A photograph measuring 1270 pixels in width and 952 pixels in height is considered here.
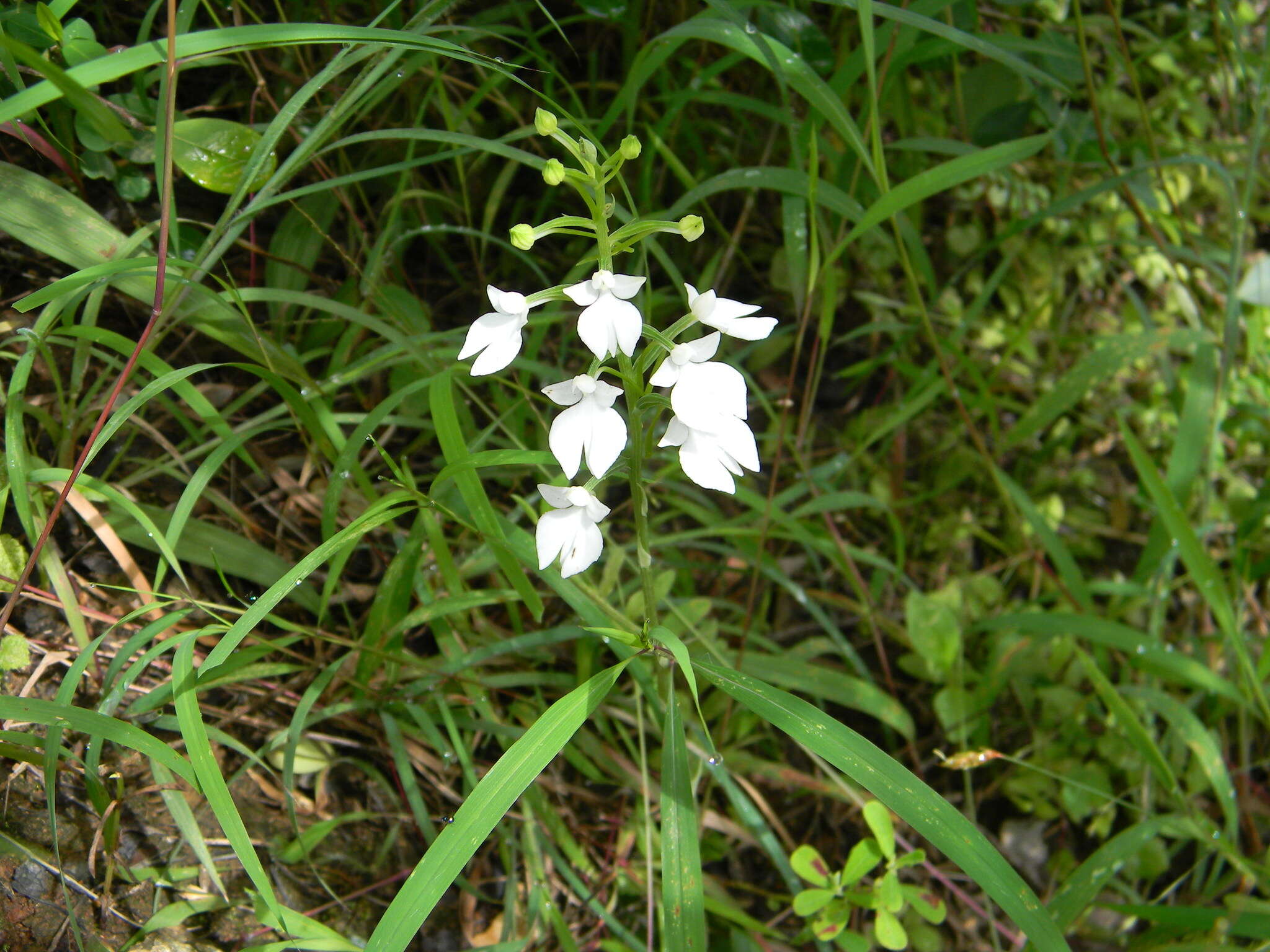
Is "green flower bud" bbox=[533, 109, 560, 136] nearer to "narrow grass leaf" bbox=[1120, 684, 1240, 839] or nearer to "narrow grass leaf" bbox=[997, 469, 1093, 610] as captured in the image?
"narrow grass leaf" bbox=[997, 469, 1093, 610]

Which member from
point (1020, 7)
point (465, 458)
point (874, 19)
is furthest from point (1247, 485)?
point (465, 458)

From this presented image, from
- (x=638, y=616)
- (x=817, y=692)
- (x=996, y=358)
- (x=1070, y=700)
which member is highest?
(x=996, y=358)

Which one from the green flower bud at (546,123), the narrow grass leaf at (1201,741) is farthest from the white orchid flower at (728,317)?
the narrow grass leaf at (1201,741)

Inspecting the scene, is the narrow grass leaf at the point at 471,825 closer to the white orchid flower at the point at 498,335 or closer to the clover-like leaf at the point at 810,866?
the white orchid flower at the point at 498,335

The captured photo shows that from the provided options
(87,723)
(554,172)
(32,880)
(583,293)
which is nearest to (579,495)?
(583,293)

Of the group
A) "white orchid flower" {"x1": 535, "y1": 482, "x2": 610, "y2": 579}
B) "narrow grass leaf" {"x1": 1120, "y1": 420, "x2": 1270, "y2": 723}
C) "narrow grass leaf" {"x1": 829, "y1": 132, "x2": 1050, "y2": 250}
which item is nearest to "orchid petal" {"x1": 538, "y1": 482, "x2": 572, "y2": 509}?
"white orchid flower" {"x1": 535, "y1": 482, "x2": 610, "y2": 579}

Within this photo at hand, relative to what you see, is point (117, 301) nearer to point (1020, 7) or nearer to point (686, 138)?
point (686, 138)

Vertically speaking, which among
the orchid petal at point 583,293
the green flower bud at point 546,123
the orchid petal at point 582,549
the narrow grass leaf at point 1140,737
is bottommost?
the narrow grass leaf at point 1140,737
